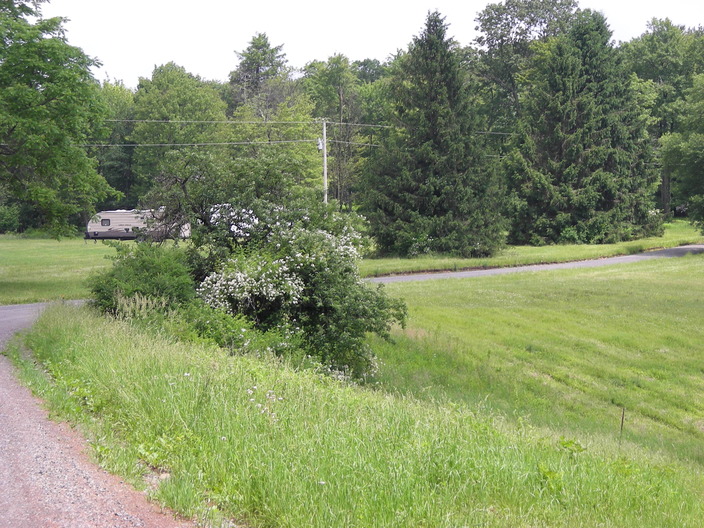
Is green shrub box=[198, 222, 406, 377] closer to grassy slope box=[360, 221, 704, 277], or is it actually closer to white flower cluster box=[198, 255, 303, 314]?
white flower cluster box=[198, 255, 303, 314]

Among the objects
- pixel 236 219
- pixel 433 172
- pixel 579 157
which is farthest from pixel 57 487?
pixel 579 157

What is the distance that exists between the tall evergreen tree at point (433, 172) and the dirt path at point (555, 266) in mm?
5193

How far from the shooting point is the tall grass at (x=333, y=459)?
4.80 metres

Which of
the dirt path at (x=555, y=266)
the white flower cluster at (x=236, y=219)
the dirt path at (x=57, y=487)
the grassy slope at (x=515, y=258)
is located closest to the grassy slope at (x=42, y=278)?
the white flower cluster at (x=236, y=219)

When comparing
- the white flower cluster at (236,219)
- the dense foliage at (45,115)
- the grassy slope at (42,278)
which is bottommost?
the grassy slope at (42,278)

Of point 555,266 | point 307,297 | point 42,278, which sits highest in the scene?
point 307,297

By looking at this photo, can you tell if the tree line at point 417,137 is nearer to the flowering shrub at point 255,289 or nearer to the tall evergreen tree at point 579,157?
the tall evergreen tree at point 579,157

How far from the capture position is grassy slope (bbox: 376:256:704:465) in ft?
48.6

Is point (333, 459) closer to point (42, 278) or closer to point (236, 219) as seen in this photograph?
point (236, 219)

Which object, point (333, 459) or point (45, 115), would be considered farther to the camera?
point (45, 115)

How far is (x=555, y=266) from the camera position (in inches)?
1448

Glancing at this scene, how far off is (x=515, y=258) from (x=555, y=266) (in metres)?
2.69

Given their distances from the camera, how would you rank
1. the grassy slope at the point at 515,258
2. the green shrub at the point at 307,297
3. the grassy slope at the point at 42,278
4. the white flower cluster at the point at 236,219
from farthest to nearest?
1. the grassy slope at the point at 515,258
2. the grassy slope at the point at 42,278
3. the white flower cluster at the point at 236,219
4. the green shrub at the point at 307,297

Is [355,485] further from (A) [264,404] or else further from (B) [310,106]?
(B) [310,106]
